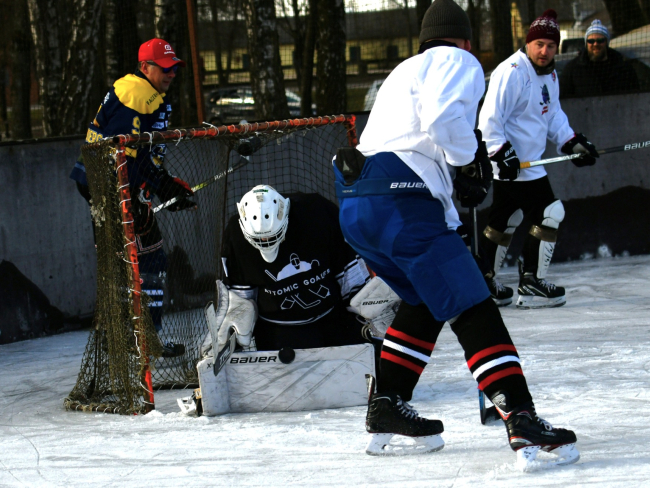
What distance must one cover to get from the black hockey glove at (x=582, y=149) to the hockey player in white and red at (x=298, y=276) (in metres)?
2.26

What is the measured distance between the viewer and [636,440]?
2953mm

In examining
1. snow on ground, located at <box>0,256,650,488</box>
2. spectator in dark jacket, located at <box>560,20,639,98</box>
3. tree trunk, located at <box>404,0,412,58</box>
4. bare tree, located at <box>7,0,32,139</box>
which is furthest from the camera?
bare tree, located at <box>7,0,32,139</box>

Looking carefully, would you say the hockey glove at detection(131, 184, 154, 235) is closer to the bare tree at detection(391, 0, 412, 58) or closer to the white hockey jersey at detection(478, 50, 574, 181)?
the white hockey jersey at detection(478, 50, 574, 181)

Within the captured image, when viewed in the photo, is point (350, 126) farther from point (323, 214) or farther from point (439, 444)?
point (439, 444)

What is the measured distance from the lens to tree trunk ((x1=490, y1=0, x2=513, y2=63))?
32.3 ft

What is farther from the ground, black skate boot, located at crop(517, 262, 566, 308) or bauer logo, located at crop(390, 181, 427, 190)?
bauer logo, located at crop(390, 181, 427, 190)

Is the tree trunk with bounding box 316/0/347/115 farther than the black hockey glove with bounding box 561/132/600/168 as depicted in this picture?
Yes

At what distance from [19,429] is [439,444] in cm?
189

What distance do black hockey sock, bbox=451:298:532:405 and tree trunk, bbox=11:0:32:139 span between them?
9.52 m

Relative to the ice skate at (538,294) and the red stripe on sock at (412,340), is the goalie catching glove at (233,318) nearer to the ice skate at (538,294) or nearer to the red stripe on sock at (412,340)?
Answer: the red stripe on sock at (412,340)

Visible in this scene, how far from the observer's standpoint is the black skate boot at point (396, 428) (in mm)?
2887

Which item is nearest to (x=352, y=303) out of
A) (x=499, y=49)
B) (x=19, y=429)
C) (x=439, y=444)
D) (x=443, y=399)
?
(x=443, y=399)

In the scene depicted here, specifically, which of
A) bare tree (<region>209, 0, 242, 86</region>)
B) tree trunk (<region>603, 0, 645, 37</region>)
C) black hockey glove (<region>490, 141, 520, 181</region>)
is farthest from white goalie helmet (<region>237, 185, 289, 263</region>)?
bare tree (<region>209, 0, 242, 86</region>)

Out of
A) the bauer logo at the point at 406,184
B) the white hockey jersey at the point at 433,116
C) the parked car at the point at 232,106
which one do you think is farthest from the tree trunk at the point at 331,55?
the bauer logo at the point at 406,184
